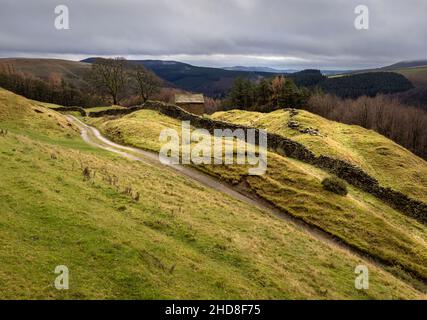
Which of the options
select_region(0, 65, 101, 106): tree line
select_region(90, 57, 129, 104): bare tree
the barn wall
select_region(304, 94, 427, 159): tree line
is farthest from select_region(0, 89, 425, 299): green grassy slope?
select_region(0, 65, 101, 106): tree line

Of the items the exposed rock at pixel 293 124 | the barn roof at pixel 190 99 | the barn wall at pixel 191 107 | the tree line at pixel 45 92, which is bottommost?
the exposed rock at pixel 293 124

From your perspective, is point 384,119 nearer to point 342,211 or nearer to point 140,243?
point 342,211

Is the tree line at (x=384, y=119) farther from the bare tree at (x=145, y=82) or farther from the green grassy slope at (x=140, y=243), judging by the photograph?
the green grassy slope at (x=140, y=243)

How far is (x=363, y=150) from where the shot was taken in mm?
60531

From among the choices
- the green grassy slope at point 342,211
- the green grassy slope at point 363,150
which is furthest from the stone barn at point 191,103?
the green grassy slope at point 342,211

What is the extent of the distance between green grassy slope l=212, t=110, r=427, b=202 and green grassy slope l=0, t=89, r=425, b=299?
28.9 m

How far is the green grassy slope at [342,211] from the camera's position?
93.6 ft

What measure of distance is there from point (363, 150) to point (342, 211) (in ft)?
105

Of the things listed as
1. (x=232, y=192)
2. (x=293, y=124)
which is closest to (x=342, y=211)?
(x=232, y=192)

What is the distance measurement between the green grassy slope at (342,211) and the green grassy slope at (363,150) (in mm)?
12698

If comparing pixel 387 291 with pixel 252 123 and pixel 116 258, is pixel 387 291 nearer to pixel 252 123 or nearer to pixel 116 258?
pixel 116 258

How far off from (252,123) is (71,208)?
187 ft

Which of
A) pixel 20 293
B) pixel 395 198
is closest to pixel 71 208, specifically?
pixel 20 293

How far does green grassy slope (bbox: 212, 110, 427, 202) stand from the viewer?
51.4 metres
